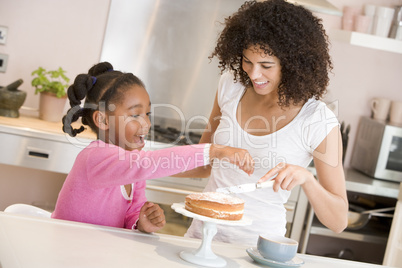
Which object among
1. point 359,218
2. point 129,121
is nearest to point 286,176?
point 129,121

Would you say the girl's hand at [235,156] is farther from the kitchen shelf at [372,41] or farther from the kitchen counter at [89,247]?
the kitchen shelf at [372,41]

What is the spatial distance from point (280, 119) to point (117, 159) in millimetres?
567

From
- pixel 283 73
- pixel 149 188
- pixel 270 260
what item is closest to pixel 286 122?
pixel 283 73

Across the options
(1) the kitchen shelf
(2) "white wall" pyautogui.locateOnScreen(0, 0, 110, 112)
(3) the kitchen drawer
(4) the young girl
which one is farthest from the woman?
(2) "white wall" pyautogui.locateOnScreen(0, 0, 110, 112)

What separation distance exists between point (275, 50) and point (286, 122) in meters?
0.23

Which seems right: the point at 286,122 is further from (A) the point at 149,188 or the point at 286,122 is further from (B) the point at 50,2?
(B) the point at 50,2

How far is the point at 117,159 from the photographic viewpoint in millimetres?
1399

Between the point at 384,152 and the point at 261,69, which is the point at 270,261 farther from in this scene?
the point at 384,152

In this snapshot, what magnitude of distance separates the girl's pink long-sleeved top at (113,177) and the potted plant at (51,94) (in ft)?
5.20

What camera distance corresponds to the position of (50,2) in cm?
322

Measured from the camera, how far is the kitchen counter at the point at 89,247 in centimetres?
120

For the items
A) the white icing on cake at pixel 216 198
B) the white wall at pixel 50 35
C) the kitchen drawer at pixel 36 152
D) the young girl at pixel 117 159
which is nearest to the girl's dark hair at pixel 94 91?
the young girl at pixel 117 159

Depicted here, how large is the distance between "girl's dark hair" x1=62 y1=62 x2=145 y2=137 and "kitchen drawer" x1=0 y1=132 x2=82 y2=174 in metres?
1.22

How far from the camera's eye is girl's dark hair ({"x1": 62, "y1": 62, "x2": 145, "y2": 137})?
5.19ft
